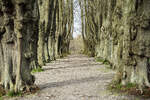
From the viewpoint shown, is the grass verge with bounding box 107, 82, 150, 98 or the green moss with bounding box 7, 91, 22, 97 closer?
the grass verge with bounding box 107, 82, 150, 98

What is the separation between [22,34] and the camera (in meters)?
6.97

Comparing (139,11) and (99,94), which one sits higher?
(139,11)

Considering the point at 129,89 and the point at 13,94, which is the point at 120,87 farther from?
the point at 13,94

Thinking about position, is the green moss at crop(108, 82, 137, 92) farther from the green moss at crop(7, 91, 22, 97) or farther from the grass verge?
the green moss at crop(7, 91, 22, 97)

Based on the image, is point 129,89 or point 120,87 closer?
point 129,89

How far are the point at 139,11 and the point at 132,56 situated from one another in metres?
1.51

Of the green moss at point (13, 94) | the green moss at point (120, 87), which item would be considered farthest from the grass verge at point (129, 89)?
the green moss at point (13, 94)

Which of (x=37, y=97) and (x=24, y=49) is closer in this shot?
(x=37, y=97)

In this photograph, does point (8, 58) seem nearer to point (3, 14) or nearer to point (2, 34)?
point (2, 34)

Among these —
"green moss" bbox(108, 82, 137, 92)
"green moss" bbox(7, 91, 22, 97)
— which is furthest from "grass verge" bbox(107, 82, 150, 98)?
"green moss" bbox(7, 91, 22, 97)

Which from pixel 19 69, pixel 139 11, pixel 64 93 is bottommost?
pixel 64 93

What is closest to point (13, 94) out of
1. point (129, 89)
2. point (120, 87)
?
point (120, 87)

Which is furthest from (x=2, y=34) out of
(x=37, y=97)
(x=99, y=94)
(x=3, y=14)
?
(x=99, y=94)

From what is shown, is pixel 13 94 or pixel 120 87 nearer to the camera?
pixel 13 94
